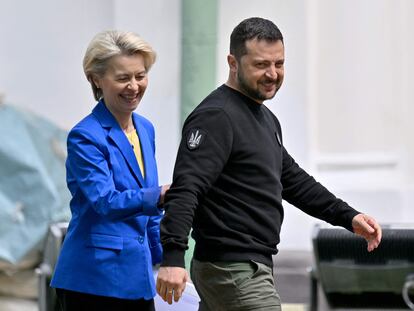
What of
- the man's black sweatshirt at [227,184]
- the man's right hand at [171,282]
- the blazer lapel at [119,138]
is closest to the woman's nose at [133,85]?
the blazer lapel at [119,138]

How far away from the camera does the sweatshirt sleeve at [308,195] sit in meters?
4.12

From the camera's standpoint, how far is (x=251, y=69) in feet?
12.5

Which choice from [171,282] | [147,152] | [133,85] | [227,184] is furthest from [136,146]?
[171,282]

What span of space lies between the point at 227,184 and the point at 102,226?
0.43 meters

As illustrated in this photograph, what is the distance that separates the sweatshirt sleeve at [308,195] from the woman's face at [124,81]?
1.73 feet

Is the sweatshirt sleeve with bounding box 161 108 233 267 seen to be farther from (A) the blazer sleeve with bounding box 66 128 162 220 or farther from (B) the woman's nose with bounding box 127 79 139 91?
(B) the woman's nose with bounding box 127 79 139 91

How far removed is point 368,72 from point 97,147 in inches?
127

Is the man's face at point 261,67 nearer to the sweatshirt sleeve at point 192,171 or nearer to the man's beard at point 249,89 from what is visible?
the man's beard at point 249,89

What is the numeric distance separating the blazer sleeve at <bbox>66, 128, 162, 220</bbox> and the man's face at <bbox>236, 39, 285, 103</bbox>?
43cm

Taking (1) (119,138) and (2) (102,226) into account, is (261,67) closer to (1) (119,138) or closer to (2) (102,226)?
(1) (119,138)

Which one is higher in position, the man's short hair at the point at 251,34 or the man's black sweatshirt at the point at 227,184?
the man's short hair at the point at 251,34

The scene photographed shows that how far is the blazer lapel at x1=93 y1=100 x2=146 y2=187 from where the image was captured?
3980 mm

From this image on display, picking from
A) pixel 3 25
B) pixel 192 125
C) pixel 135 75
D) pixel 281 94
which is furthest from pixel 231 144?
pixel 3 25

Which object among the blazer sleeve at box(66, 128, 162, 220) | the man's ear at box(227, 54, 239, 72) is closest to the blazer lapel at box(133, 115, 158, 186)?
the blazer sleeve at box(66, 128, 162, 220)
